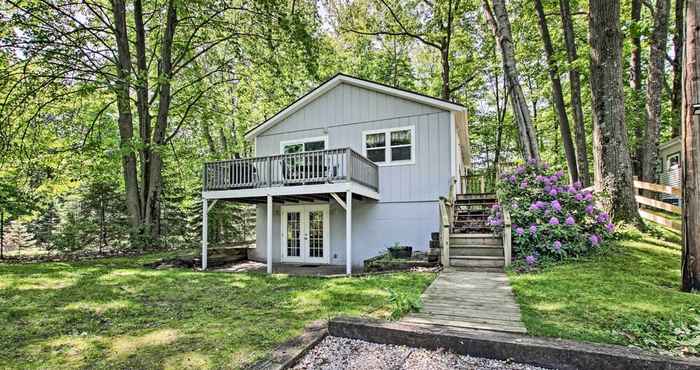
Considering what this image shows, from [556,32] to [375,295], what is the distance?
54.6 feet

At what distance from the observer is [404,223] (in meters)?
10.8

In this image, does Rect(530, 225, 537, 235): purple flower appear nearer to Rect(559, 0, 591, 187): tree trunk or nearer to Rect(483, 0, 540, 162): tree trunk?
Rect(483, 0, 540, 162): tree trunk

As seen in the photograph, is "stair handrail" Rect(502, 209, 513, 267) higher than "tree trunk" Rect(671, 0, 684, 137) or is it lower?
lower

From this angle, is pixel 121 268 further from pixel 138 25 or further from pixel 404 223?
pixel 138 25

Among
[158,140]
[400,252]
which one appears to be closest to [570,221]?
[400,252]

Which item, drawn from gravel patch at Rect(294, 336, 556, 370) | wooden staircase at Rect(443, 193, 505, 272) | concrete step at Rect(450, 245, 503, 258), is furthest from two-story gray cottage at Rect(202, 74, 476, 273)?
gravel patch at Rect(294, 336, 556, 370)

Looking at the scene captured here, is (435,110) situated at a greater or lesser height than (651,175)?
greater

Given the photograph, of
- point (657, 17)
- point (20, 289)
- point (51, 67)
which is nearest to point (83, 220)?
point (51, 67)

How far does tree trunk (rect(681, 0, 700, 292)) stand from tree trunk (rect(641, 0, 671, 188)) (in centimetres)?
781

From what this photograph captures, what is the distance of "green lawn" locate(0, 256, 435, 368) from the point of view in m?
3.58

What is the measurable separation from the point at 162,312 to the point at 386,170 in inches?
295

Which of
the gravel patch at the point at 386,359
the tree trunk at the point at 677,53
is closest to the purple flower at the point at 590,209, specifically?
the gravel patch at the point at 386,359

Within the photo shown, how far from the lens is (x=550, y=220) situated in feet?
24.8

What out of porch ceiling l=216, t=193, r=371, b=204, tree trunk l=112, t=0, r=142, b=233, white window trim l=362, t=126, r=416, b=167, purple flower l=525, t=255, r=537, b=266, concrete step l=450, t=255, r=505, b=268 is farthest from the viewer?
tree trunk l=112, t=0, r=142, b=233
